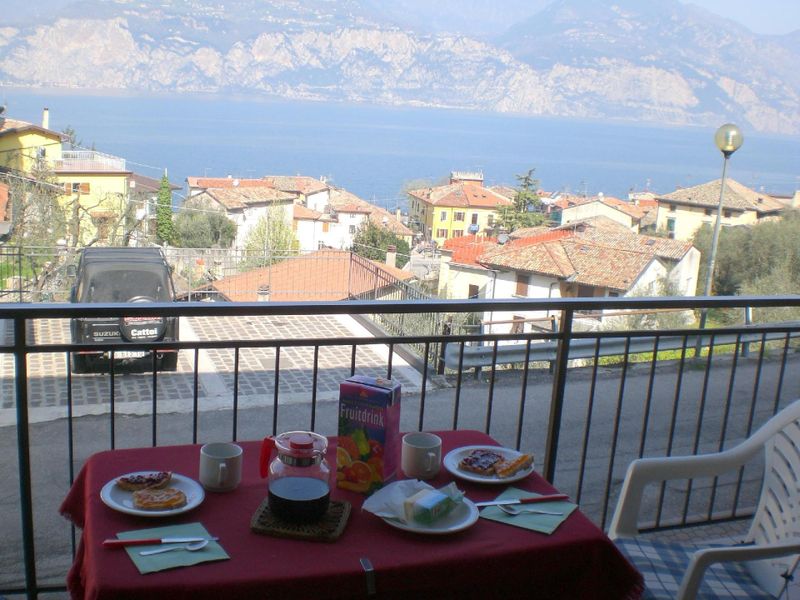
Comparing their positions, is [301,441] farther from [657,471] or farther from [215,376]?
[215,376]

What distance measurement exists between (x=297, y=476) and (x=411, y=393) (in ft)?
26.6

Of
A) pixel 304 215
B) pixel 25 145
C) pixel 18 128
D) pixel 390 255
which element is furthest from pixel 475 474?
pixel 304 215

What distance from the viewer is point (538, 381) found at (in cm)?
859

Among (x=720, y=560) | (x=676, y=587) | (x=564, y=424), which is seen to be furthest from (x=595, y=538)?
(x=564, y=424)

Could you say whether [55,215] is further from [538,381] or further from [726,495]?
[726,495]

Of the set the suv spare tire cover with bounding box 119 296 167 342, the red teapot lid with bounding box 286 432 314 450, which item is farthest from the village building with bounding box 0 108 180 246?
the red teapot lid with bounding box 286 432 314 450

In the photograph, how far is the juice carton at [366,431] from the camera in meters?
1.65

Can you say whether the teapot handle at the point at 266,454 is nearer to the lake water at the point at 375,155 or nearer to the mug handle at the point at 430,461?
the mug handle at the point at 430,461

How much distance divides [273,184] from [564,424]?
56.6m

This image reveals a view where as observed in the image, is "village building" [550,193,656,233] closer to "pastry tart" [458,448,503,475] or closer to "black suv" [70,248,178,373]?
"black suv" [70,248,178,373]

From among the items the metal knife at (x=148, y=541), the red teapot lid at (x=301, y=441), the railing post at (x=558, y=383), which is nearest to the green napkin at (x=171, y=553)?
the metal knife at (x=148, y=541)

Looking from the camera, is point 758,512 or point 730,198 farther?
point 730,198

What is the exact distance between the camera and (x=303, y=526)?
1505 millimetres

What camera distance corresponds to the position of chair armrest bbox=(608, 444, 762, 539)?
6.84ft
